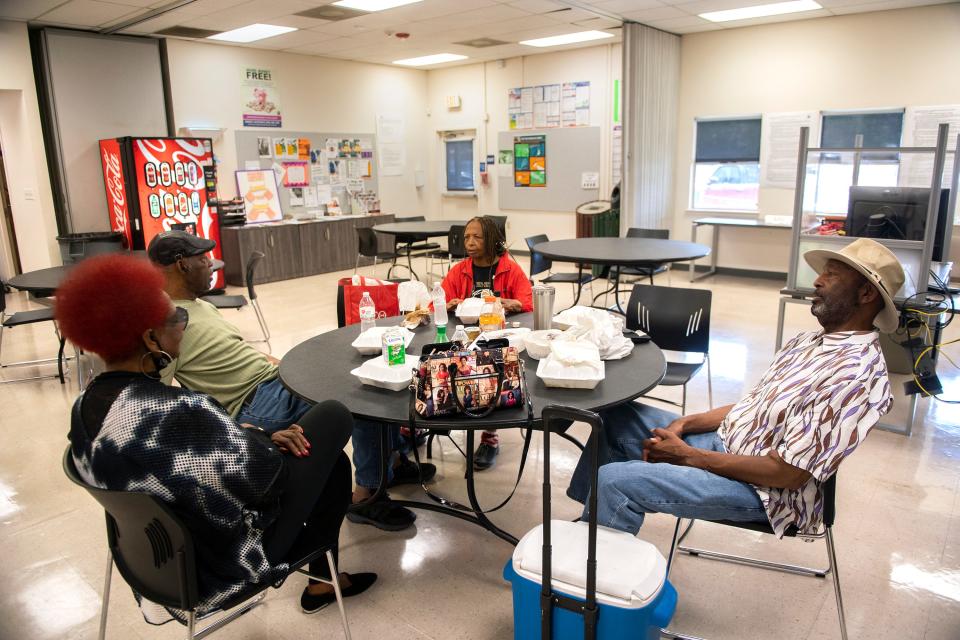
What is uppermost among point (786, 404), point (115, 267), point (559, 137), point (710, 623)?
point (559, 137)

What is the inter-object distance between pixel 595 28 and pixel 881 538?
21.7 ft

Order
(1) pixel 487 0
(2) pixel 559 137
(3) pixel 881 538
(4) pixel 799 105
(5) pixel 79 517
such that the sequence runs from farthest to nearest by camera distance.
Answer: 1. (2) pixel 559 137
2. (4) pixel 799 105
3. (1) pixel 487 0
4. (5) pixel 79 517
5. (3) pixel 881 538

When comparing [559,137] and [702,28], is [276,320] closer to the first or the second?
[559,137]

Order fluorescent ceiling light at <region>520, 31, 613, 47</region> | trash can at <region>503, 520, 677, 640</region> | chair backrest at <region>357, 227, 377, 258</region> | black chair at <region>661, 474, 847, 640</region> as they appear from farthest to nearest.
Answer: fluorescent ceiling light at <region>520, 31, 613, 47</region>, chair backrest at <region>357, 227, 377, 258</region>, black chair at <region>661, 474, 847, 640</region>, trash can at <region>503, 520, 677, 640</region>

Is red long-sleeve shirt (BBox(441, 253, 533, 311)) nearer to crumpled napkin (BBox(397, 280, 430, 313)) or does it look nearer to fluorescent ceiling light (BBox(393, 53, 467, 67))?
crumpled napkin (BBox(397, 280, 430, 313))

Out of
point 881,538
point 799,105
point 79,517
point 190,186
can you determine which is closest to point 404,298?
point 79,517

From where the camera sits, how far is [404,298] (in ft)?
10.4

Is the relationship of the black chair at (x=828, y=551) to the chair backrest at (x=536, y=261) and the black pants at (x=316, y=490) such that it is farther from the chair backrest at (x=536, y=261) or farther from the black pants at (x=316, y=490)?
the chair backrest at (x=536, y=261)

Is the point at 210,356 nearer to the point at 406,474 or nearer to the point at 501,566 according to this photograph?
the point at 406,474

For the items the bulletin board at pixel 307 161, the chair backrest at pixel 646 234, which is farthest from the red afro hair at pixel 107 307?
the bulletin board at pixel 307 161

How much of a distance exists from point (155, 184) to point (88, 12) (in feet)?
5.65

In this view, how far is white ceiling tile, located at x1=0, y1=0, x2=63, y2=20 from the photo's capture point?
584cm

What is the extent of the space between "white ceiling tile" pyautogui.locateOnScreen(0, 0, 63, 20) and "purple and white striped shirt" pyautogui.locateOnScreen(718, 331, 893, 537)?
669 cm

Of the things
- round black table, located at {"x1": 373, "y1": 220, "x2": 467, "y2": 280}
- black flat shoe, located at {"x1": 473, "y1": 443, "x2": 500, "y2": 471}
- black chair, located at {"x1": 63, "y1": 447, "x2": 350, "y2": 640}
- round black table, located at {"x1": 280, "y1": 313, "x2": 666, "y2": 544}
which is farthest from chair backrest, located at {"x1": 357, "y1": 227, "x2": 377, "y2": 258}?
black chair, located at {"x1": 63, "y1": 447, "x2": 350, "y2": 640}
